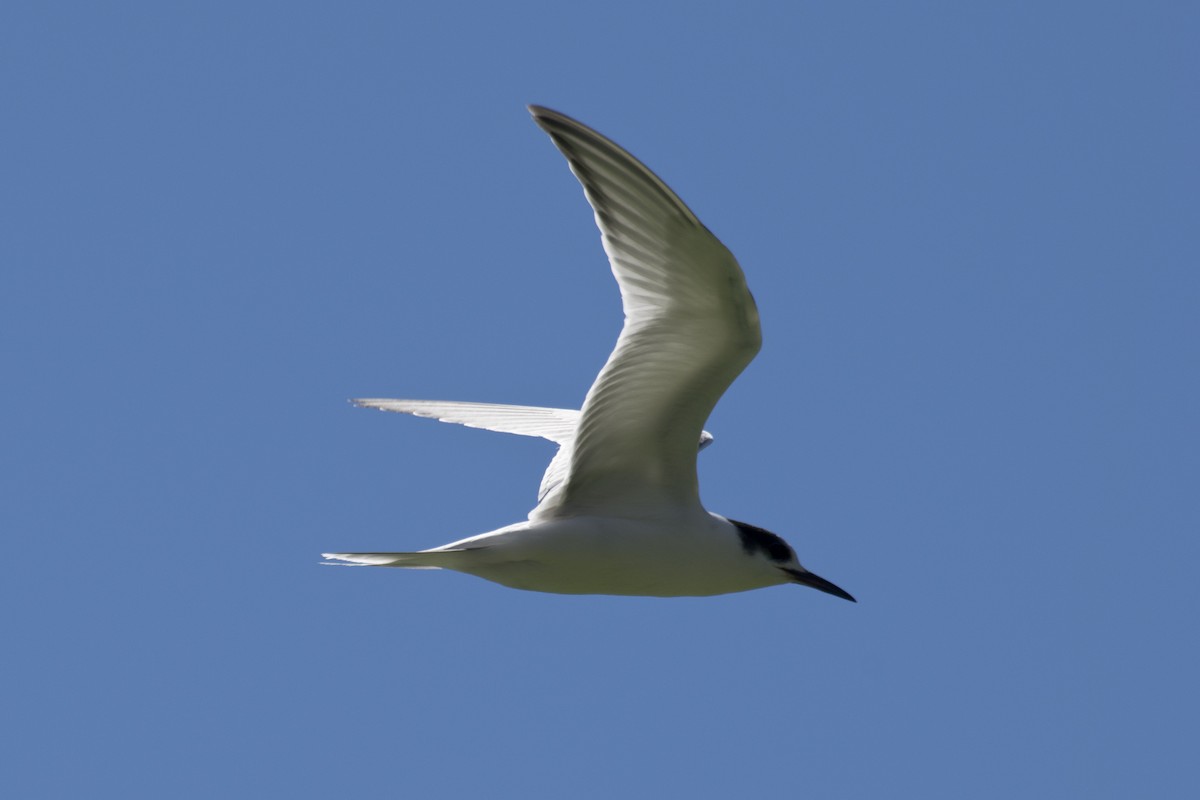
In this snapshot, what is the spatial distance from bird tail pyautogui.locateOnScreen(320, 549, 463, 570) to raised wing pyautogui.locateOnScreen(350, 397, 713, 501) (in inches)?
92.8

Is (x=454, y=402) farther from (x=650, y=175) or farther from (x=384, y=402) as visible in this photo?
(x=650, y=175)

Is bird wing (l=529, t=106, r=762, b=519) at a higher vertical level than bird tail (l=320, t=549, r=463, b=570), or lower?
higher

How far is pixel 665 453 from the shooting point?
26.1 ft

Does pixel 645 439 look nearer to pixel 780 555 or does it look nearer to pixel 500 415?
pixel 780 555

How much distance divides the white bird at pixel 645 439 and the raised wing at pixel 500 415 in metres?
1.32

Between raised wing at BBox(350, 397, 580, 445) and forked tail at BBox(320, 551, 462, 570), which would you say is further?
raised wing at BBox(350, 397, 580, 445)

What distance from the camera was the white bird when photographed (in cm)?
671

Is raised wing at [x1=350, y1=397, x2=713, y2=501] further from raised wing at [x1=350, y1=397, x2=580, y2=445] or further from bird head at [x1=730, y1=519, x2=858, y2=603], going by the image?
bird head at [x1=730, y1=519, x2=858, y2=603]

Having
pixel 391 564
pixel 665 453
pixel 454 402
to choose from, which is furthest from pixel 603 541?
pixel 454 402

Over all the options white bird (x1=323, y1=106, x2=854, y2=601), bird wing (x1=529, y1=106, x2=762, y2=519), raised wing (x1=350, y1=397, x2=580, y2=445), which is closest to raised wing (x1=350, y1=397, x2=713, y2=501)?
raised wing (x1=350, y1=397, x2=580, y2=445)

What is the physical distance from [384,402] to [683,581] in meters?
3.48

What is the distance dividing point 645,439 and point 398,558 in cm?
137

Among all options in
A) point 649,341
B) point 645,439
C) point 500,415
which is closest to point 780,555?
point 645,439

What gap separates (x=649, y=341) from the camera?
7305 mm
